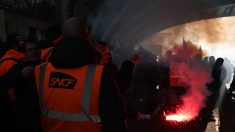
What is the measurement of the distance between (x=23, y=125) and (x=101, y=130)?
589 mm

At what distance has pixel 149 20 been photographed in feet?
95.9

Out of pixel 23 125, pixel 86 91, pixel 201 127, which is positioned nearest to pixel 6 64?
pixel 23 125

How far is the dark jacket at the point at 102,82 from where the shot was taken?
2947 millimetres

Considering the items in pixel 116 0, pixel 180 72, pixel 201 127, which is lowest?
pixel 201 127

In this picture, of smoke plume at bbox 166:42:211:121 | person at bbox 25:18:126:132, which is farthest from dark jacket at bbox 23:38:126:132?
smoke plume at bbox 166:42:211:121

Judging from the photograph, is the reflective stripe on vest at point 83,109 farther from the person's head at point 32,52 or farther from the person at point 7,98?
the person's head at point 32,52

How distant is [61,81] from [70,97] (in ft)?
0.44

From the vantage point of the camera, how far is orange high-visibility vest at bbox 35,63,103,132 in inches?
117

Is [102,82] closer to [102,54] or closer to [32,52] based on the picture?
[102,54]

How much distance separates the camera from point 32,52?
Answer: 4391 mm

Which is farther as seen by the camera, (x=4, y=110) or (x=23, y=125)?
(x=4, y=110)

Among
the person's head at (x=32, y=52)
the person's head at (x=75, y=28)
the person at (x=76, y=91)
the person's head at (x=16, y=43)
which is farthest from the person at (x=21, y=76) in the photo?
the person's head at (x=75, y=28)

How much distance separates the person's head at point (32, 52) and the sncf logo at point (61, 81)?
1151 millimetres

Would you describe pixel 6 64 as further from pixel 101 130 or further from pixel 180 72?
pixel 180 72
